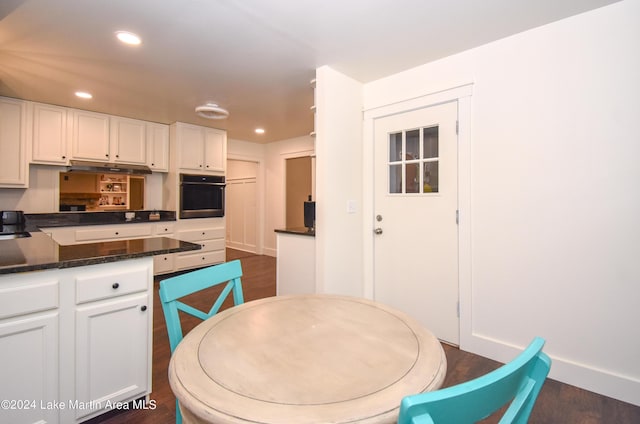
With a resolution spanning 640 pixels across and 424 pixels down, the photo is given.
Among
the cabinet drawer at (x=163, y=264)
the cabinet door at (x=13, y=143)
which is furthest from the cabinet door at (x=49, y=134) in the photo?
the cabinet drawer at (x=163, y=264)

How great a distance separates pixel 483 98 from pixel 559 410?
199 cm

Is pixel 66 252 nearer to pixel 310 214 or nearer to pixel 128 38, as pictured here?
pixel 128 38

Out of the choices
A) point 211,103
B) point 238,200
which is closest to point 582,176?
point 211,103

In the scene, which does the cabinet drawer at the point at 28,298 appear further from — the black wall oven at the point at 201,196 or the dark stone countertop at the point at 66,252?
the black wall oven at the point at 201,196

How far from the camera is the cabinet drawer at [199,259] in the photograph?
14.3 feet

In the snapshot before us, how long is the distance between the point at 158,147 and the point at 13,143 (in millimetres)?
1495

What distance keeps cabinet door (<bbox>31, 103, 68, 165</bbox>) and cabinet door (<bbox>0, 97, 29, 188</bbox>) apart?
97mm

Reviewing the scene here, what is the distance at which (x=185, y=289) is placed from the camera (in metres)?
1.20

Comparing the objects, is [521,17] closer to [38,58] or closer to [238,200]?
[38,58]

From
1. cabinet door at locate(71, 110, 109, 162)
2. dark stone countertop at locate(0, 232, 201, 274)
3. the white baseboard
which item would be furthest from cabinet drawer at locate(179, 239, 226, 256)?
the white baseboard

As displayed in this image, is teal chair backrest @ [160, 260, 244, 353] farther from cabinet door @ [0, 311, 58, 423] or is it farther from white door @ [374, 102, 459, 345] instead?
white door @ [374, 102, 459, 345]

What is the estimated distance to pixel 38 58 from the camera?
2.42m

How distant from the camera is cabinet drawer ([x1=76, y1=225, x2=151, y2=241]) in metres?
3.53

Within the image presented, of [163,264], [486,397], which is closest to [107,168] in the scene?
[163,264]
